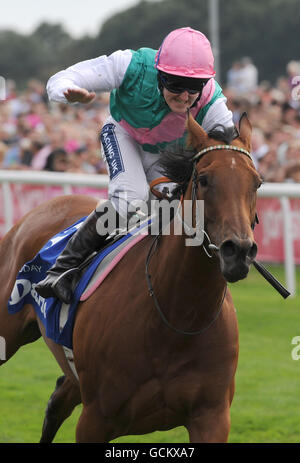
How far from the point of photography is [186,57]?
3.89 m

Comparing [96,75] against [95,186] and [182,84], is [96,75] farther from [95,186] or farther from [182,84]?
[95,186]

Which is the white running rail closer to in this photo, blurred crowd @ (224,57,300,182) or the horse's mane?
blurred crowd @ (224,57,300,182)

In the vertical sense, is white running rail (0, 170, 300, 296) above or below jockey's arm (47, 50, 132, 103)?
below

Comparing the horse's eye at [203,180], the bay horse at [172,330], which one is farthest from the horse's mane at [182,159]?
the horse's eye at [203,180]

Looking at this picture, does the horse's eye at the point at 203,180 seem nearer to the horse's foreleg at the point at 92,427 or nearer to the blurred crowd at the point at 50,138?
the horse's foreleg at the point at 92,427

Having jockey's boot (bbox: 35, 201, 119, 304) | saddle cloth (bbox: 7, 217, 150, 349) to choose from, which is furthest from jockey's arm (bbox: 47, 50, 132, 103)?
saddle cloth (bbox: 7, 217, 150, 349)

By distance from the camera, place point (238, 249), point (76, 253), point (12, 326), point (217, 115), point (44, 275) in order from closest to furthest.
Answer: point (238, 249) < point (217, 115) < point (76, 253) < point (44, 275) < point (12, 326)

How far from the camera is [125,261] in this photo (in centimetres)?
410

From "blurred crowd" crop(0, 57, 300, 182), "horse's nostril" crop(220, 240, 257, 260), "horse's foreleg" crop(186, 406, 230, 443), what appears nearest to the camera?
"horse's nostril" crop(220, 240, 257, 260)

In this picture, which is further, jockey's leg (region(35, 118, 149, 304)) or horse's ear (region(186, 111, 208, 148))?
jockey's leg (region(35, 118, 149, 304))

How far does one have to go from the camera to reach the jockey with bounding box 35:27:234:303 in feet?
12.9

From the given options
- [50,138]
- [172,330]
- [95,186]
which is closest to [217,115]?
[172,330]

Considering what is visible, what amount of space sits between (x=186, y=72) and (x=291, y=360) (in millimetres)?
4031

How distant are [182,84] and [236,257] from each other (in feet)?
3.62
